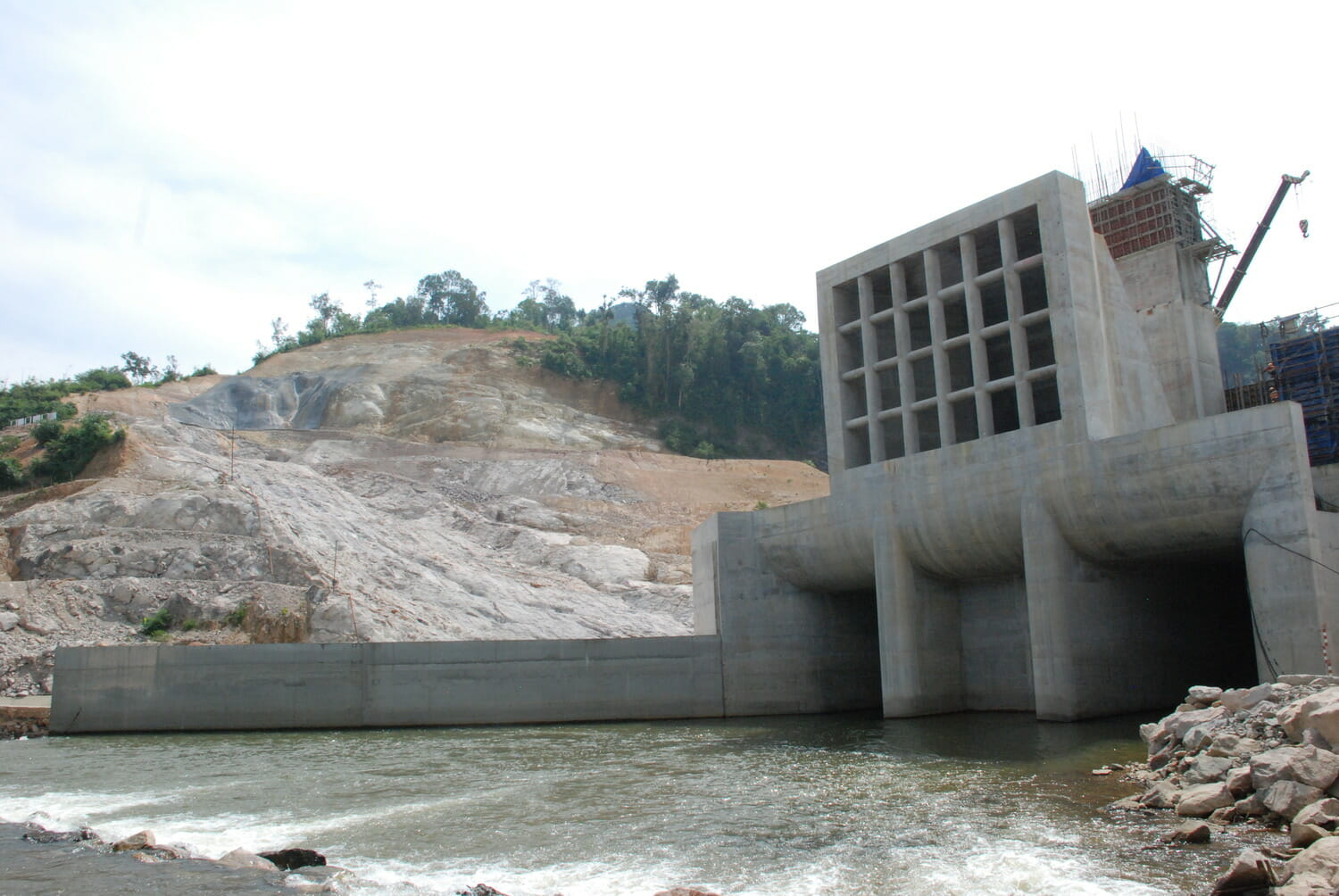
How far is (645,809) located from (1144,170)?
26.5m

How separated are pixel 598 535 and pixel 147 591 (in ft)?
74.6

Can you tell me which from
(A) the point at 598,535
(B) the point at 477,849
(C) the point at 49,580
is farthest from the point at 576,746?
(A) the point at 598,535

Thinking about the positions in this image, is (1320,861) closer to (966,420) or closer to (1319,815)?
(1319,815)

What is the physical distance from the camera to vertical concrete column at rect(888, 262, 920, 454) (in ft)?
91.5

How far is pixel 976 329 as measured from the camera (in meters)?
26.5

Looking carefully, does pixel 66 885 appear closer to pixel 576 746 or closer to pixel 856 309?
pixel 576 746

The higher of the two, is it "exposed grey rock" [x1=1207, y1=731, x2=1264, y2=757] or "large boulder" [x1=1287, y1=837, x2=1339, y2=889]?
"exposed grey rock" [x1=1207, y1=731, x2=1264, y2=757]

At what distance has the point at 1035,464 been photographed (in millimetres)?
23562

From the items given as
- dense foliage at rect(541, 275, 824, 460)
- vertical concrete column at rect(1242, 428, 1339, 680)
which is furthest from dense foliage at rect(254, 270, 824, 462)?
vertical concrete column at rect(1242, 428, 1339, 680)

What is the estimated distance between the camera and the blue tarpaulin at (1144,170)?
31.6m

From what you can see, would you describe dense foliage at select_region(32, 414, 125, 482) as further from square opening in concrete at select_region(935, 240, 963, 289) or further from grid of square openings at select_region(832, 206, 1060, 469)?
square opening in concrete at select_region(935, 240, 963, 289)

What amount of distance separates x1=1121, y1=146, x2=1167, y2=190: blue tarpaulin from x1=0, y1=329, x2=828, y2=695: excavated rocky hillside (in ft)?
74.4

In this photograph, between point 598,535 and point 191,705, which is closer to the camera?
point 191,705

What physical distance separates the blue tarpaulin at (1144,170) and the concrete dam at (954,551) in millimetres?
1087
